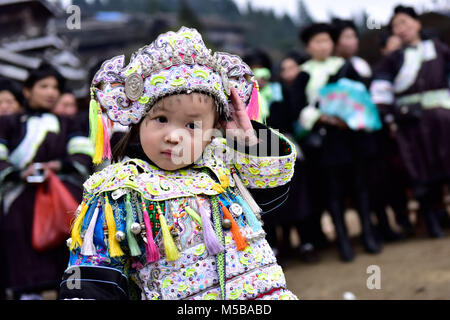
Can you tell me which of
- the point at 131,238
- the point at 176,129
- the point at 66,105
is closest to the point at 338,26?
the point at 66,105

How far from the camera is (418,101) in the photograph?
5344mm

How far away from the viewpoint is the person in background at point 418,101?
5.28m

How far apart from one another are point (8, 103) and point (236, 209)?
3.69 m

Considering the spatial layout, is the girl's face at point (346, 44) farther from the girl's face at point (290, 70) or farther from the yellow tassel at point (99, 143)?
the yellow tassel at point (99, 143)

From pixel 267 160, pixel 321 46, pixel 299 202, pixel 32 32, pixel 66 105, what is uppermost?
pixel 32 32

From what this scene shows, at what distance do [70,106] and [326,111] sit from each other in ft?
8.01

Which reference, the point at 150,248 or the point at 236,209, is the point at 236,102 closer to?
the point at 236,209

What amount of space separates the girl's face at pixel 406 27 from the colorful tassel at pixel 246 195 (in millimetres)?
4036

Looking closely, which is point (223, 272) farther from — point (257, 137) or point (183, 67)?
point (183, 67)

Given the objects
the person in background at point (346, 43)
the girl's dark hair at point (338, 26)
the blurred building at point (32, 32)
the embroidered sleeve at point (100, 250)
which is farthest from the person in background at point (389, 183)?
the blurred building at point (32, 32)

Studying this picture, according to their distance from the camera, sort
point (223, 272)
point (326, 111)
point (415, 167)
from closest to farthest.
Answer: point (223, 272)
point (326, 111)
point (415, 167)

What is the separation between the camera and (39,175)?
13.4 feet
